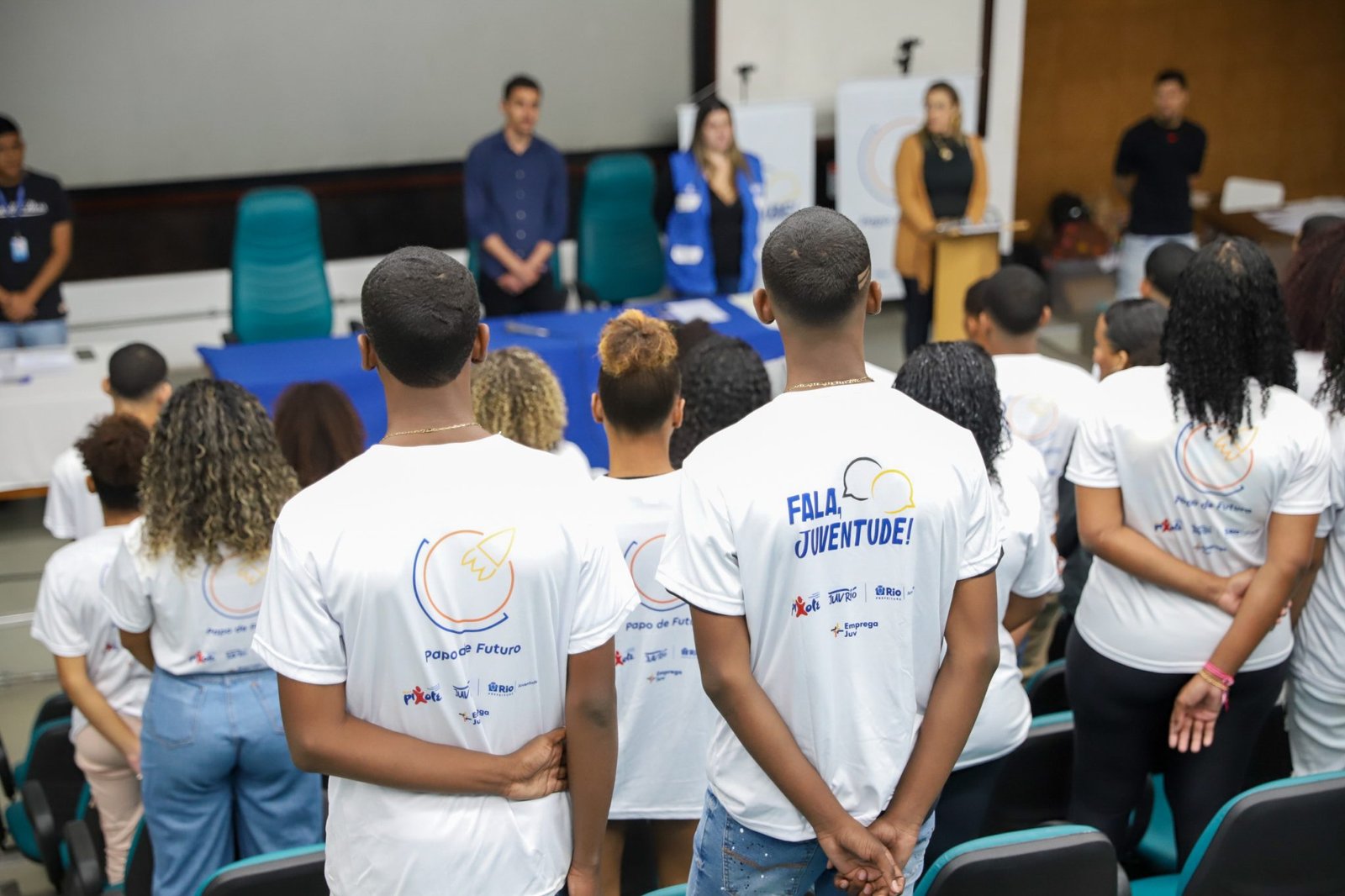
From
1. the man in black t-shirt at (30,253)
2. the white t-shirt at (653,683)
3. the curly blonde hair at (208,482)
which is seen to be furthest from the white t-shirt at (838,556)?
the man in black t-shirt at (30,253)

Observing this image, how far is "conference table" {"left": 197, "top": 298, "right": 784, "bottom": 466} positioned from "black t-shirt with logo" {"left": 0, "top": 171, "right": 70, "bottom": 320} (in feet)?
3.94

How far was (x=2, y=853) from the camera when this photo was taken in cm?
321

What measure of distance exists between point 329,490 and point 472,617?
223 millimetres

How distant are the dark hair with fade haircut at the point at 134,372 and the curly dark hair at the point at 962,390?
86.1 inches

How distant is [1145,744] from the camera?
244cm

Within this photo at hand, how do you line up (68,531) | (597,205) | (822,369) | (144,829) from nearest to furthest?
(822,369), (144,829), (68,531), (597,205)

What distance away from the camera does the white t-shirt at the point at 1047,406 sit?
3.13m

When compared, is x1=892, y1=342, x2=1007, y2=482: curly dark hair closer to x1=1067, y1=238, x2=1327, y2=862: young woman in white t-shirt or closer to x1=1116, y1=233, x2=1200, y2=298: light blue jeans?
x1=1067, y1=238, x2=1327, y2=862: young woman in white t-shirt

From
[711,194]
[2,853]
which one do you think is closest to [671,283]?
[711,194]

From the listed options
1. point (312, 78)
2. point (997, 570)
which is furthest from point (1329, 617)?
point (312, 78)

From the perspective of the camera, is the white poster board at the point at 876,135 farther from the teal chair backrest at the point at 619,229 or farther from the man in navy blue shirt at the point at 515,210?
the man in navy blue shirt at the point at 515,210

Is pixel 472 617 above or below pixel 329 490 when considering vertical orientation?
below

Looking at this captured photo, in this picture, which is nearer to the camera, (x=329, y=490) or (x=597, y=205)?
(x=329, y=490)

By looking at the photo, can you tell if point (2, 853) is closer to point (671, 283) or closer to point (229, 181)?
point (671, 283)
